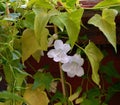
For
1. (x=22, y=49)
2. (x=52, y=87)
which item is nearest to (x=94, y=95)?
(x=52, y=87)

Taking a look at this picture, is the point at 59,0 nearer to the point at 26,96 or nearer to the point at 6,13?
the point at 6,13

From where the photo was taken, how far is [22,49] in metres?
0.61

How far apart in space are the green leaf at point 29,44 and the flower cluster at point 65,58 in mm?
32

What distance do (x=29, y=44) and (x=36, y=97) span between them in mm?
122

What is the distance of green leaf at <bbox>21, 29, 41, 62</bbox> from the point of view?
596 millimetres

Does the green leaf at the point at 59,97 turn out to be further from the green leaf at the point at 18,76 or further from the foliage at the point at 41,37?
the green leaf at the point at 18,76

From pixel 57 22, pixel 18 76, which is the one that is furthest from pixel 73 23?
pixel 18 76

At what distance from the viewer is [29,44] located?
0.60 m

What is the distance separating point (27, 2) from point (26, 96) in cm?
20

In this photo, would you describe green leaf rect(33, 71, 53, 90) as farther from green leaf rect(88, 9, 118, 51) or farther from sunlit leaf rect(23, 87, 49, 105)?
green leaf rect(88, 9, 118, 51)

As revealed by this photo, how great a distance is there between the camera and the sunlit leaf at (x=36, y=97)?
641 millimetres

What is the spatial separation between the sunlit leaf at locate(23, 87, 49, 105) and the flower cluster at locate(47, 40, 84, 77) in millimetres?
90

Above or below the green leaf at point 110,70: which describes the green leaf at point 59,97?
below

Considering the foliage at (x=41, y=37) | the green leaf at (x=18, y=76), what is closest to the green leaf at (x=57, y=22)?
the foliage at (x=41, y=37)
